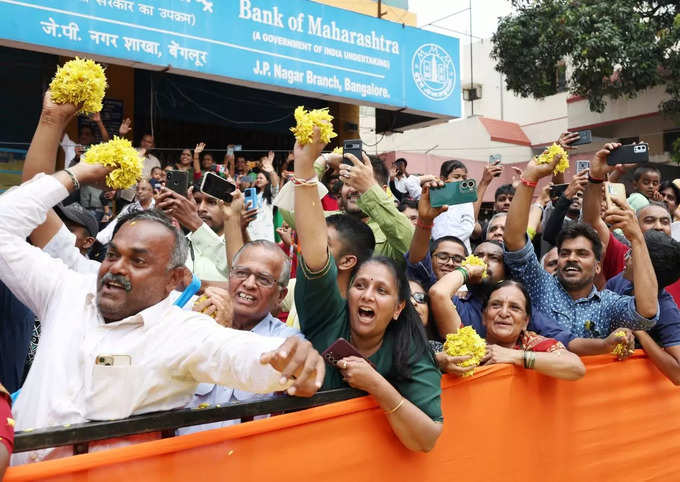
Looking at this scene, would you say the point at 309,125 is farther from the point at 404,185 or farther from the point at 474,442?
the point at 404,185

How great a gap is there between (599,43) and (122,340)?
50.7ft

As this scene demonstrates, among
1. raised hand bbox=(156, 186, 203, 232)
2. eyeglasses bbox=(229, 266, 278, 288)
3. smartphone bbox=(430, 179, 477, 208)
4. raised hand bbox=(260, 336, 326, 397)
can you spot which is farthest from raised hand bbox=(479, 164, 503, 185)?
raised hand bbox=(260, 336, 326, 397)

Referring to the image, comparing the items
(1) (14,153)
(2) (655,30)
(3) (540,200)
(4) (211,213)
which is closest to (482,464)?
(4) (211,213)

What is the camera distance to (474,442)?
10.4 feet

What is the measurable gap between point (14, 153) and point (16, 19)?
2.07 meters

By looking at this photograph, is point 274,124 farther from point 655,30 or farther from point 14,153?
point 655,30

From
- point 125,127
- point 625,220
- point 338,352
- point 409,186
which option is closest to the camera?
point 338,352

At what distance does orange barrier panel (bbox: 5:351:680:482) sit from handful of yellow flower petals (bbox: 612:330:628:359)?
0.06 metres

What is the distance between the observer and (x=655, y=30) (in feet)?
52.0

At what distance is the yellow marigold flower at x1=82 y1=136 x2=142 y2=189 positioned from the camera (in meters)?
2.77

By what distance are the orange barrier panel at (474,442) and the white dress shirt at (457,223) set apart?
2275mm

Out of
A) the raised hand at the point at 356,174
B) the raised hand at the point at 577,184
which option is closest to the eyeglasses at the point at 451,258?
the raised hand at the point at 356,174

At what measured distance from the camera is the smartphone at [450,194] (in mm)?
4086

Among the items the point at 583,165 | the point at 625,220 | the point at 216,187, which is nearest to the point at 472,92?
the point at 583,165
